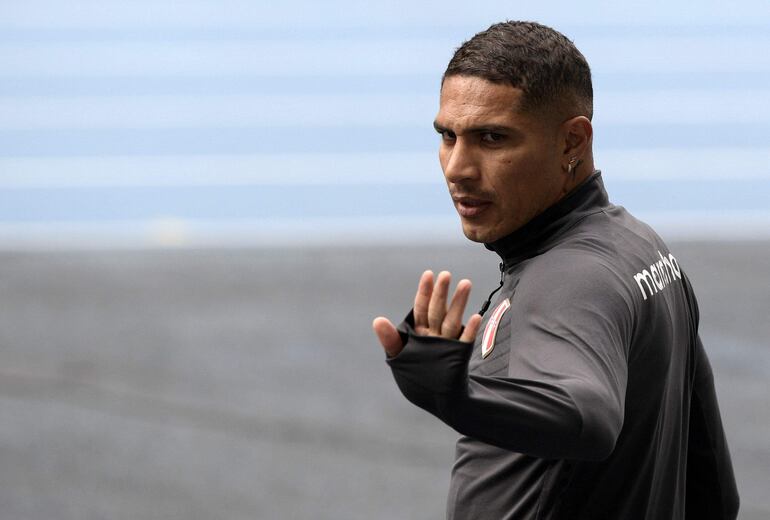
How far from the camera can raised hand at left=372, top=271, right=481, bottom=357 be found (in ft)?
5.30

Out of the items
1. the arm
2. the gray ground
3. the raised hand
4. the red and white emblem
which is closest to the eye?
the red and white emblem

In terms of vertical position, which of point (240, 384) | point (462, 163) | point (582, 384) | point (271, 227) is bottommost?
point (240, 384)

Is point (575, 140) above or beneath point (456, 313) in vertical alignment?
above

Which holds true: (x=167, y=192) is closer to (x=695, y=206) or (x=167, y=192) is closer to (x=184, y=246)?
(x=184, y=246)

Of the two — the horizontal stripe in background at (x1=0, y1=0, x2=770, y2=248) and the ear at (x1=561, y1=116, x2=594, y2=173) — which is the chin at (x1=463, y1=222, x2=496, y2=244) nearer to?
the ear at (x1=561, y1=116, x2=594, y2=173)

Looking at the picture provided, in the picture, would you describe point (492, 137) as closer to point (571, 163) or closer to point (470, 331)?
point (571, 163)

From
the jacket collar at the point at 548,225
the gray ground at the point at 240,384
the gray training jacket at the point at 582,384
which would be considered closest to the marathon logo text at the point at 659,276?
the gray training jacket at the point at 582,384

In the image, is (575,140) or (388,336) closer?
(388,336)

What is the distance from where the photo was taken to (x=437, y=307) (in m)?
1.64

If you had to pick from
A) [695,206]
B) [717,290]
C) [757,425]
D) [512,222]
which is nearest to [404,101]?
[695,206]

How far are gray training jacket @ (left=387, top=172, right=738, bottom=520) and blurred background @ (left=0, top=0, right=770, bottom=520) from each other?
3340 millimetres

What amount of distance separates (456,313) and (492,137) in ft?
1.64

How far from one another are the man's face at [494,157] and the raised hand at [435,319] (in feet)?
1.47

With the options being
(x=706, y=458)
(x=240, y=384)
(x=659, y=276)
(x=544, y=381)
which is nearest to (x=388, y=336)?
(x=544, y=381)
